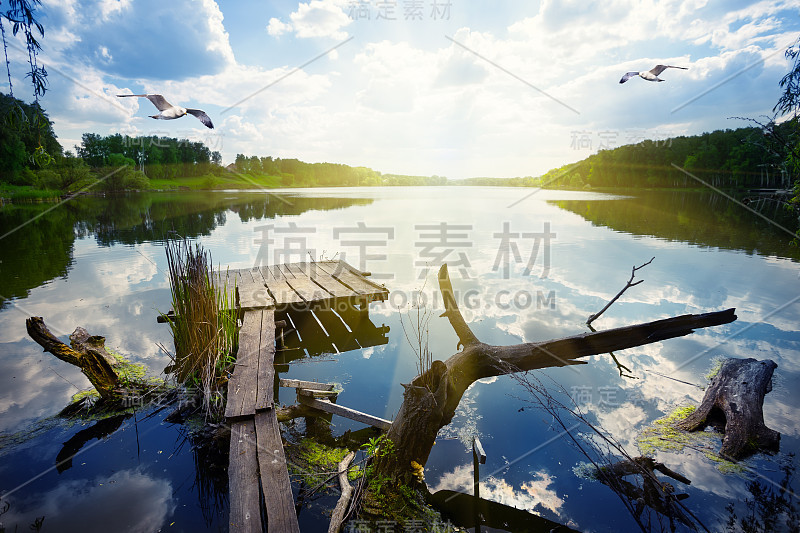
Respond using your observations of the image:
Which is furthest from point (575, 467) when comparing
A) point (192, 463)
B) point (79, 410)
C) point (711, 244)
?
point (711, 244)

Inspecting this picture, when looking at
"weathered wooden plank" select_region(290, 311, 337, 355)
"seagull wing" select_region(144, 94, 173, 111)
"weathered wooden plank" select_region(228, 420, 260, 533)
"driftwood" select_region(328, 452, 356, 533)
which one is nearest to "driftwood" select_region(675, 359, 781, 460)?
"driftwood" select_region(328, 452, 356, 533)

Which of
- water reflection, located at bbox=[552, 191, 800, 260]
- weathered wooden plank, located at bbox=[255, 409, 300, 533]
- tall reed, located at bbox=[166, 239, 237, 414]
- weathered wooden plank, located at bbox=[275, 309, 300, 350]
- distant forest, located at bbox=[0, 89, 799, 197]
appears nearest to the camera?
weathered wooden plank, located at bbox=[255, 409, 300, 533]

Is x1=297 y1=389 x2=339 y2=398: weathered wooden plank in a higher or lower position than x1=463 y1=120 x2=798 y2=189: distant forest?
lower

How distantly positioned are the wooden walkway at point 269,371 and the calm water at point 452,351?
49 cm

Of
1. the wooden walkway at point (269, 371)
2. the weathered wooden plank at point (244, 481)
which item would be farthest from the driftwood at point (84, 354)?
the weathered wooden plank at point (244, 481)

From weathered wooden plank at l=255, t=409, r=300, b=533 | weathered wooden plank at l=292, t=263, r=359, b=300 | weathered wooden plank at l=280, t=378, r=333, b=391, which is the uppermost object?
weathered wooden plank at l=292, t=263, r=359, b=300

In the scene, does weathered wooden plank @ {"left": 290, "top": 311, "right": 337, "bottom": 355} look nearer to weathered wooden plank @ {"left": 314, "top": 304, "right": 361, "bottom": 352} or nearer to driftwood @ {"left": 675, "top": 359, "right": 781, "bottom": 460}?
weathered wooden plank @ {"left": 314, "top": 304, "right": 361, "bottom": 352}

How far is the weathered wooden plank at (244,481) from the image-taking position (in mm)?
2582

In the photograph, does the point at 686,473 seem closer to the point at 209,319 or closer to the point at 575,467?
the point at 575,467

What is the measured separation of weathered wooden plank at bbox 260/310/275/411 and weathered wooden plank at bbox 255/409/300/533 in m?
0.22

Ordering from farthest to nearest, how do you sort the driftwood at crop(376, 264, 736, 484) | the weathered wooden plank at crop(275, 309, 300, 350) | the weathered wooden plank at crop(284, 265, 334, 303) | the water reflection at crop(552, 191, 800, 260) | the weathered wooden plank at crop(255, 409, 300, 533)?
the water reflection at crop(552, 191, 800, 260) < the weathered wooden plank at crop(284, 265, 334, 303) < the weathered wooden plank at crop(275, 309, 300, 350) < the driftwood at crop(376, 264, 736, 484) < the weathered wooden plank at crop(255, 409, 300, 533)

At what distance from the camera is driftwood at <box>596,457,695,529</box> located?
10.4 ft

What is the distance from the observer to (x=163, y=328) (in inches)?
285

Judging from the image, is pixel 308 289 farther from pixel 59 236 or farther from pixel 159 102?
pixel 59 236
